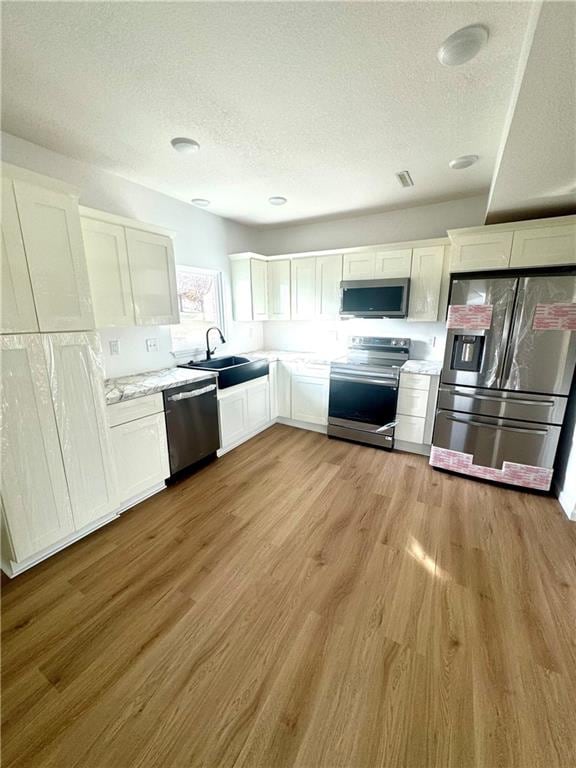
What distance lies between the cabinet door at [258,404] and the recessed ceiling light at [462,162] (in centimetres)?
274

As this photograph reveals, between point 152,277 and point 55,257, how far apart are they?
92cm

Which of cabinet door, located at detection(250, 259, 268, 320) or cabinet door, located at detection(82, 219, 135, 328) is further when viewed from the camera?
cabinet door, located at detection(250, 259, 268, 320)

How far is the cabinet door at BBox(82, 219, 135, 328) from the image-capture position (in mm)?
2223

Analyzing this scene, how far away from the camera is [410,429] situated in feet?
10.7

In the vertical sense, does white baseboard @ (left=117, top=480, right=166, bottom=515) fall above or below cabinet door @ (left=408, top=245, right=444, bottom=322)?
below

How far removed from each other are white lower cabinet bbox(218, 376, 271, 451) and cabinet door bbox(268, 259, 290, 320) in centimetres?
101

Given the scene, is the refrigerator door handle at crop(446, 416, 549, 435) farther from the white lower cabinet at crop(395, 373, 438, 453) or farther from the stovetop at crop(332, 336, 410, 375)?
the stovetop at crop(332, 336, 410, 375)

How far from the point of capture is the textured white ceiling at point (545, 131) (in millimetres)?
959

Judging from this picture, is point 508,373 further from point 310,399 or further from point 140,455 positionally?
point 140,455

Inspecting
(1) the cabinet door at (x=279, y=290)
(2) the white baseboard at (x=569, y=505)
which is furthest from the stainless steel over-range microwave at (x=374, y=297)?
(2) the white baseboard at (x=569, y=505)

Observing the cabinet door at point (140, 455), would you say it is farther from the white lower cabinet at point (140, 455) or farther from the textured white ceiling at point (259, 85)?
the textured white ceiling at point (259, 85)

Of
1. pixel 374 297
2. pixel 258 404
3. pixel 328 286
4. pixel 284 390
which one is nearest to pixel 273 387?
pixel 284 390

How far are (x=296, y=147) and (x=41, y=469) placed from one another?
273cm

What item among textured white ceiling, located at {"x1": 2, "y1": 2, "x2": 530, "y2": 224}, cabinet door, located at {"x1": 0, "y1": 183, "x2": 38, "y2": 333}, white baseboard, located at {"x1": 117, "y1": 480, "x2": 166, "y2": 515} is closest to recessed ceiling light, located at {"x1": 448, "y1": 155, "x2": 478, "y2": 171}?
textured white ceiling, located at {"x1": 2, "y1": 2, "x2": 530, "y2": 224}
